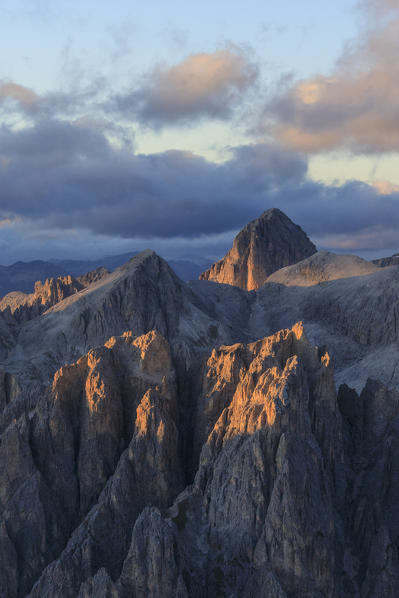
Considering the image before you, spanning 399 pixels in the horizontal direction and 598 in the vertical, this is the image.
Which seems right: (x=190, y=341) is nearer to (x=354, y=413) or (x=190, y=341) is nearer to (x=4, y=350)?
(x=4, y=350)

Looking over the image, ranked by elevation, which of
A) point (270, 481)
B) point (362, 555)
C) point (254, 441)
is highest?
point (254, 441)

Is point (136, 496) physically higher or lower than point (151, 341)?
lower

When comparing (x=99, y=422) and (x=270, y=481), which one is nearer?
(x=270, y=481)

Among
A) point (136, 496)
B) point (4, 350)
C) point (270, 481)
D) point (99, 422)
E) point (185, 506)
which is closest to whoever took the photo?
point (270, 481)

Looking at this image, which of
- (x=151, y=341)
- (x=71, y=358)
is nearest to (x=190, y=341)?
(x=71, y=358)

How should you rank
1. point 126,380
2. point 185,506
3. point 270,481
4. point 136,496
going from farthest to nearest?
point 126,380, point 136,496, point 185,506, point 270,481

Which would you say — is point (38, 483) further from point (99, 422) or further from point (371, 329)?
point (371, 329)

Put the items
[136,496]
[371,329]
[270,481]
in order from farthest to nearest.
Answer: [371,329]
[136,496]
[270,481]

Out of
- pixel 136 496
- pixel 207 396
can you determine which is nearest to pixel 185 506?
pixel 136 496

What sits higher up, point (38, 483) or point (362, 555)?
point (38, 483)
